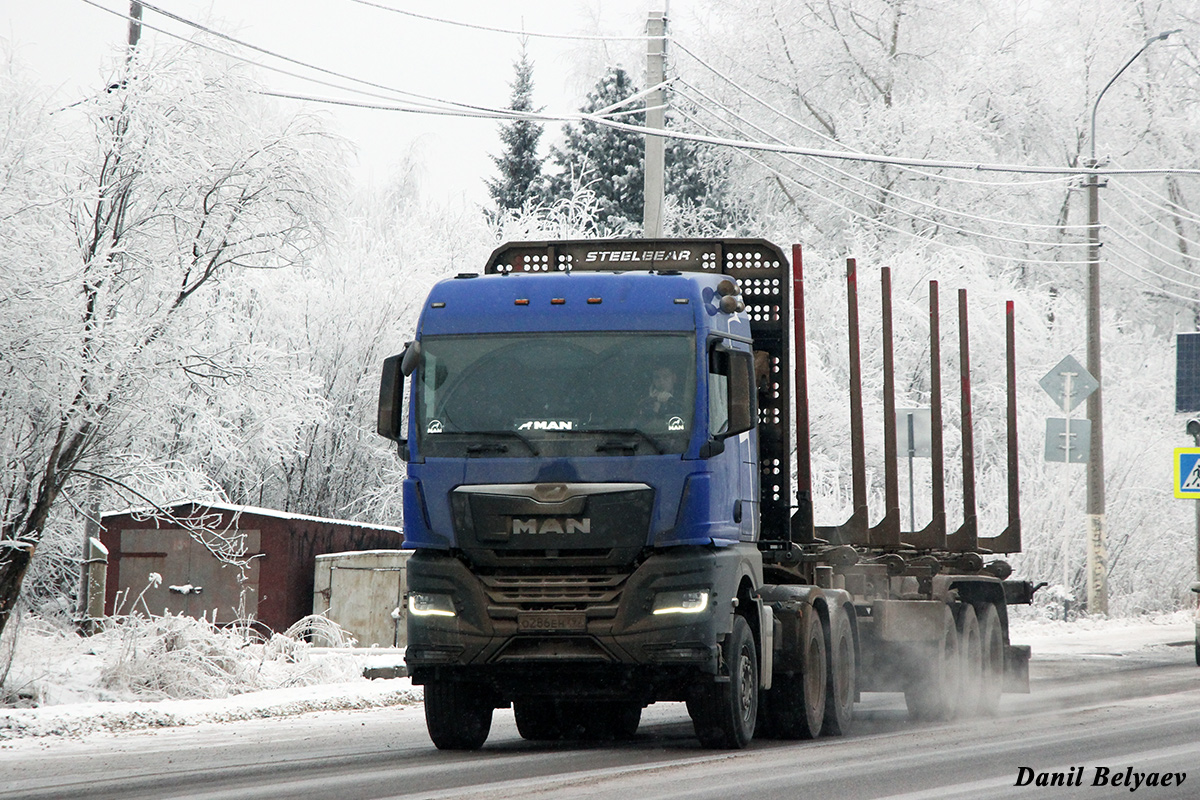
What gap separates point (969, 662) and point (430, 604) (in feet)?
21.9

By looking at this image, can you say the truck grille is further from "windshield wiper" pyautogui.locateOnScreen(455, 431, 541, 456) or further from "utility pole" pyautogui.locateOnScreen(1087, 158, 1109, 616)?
"utility pole" pyautogui.locateOnScreen(1087, 158, 1109, 616)

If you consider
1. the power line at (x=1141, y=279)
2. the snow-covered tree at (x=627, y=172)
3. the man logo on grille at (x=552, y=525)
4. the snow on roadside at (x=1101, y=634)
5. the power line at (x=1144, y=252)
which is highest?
the snow-covered tree at (x=627, y=172)

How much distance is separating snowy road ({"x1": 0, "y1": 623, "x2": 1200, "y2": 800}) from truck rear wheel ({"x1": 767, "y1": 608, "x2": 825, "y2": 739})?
0.21 metres

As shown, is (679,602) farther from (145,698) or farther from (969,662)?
(145,698)

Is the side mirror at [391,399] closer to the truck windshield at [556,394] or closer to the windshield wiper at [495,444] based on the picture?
the truck windshield at [556,394]

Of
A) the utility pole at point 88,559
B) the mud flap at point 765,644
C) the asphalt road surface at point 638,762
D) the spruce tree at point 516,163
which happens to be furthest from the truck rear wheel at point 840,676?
the spruce tree at point 516,163

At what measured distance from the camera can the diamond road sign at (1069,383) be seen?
86.2 ft

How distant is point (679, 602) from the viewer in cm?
1044

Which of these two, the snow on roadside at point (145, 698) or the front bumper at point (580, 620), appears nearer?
the front bumper at point (580, 620)

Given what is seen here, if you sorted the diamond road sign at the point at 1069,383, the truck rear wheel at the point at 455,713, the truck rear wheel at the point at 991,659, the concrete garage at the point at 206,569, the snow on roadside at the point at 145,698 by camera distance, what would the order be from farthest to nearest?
the diamond road sign at the point at 1069,383
the concrete garage at the point at 206,569
the truck rear wheel at the point at 991,659
the snow on roadside at the point at 145,698
the truck rear wheel at the point at 455,713

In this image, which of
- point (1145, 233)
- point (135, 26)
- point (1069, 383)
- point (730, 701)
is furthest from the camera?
point (1145, 233)

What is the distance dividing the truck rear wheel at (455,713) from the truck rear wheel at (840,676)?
9.13ft

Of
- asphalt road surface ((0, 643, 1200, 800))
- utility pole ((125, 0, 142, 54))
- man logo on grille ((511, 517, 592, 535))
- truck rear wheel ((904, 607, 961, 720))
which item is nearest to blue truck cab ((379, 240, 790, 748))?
man logo on grille ((511, 517, 592, 535))

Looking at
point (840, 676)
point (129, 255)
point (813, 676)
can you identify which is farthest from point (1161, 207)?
point (813, 676)
